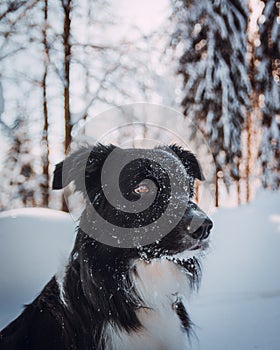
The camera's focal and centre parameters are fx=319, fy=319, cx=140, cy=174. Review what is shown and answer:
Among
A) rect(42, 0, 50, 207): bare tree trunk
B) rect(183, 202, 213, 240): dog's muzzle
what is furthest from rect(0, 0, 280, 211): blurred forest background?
rect(183, 202, 213, 240): dog's muzzle

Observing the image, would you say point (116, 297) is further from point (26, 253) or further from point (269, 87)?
point (269, 87)

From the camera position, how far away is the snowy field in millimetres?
2348

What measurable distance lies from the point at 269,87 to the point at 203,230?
460 centimetres

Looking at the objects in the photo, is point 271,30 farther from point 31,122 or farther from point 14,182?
point 14,182

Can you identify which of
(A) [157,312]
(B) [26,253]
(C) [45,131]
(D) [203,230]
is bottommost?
(A) [157,312]

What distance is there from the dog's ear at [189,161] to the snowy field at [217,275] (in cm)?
61

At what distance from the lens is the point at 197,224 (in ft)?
5.82

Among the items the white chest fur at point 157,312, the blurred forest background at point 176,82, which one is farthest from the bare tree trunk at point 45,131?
the white chest fur at point 157,312

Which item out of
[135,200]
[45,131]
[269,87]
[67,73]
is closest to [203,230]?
[135,200]

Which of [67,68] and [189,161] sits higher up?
[67,68]

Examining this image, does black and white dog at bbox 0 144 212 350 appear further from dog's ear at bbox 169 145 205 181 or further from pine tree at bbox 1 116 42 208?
pine tree at bbox 1 116 42 208

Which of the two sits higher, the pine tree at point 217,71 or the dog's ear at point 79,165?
the pine tree at point 217,71

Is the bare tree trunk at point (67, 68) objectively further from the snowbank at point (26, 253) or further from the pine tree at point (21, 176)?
the snowbank at point (26, 253)

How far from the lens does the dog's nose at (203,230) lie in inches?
69.7
